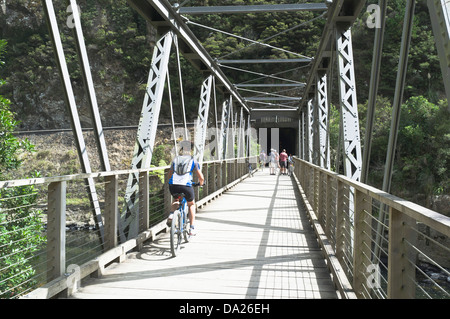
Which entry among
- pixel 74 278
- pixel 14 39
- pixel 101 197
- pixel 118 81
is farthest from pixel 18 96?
pixel 74 278

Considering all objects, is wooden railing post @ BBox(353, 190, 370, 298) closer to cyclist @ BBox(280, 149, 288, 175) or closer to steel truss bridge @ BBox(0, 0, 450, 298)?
steel truss bridge @ BBox(0, 0, 450, 298)

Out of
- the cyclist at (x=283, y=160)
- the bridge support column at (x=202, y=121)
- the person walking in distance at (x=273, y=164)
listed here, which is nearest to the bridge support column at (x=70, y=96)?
the bridge support column at (x=202, y=121)

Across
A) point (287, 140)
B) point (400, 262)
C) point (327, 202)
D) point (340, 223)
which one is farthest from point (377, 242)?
point (287, 140)

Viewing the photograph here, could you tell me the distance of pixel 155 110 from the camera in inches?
235

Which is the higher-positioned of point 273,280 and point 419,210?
point 419,210

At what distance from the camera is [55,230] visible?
9.91 feet

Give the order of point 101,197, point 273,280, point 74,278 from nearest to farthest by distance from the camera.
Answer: point 74,278 → point 273,280 → point 101,197

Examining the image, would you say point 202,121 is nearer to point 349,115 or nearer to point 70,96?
point 349,115

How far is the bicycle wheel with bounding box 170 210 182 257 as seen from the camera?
14.5ft

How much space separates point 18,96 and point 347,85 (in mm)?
48531

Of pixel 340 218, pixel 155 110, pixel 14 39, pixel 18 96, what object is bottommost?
pixel 340 218

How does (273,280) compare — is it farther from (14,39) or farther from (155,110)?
(14,39)

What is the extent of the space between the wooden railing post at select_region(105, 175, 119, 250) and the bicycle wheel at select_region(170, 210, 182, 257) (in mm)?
592

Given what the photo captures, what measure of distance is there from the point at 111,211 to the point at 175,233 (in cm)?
83
